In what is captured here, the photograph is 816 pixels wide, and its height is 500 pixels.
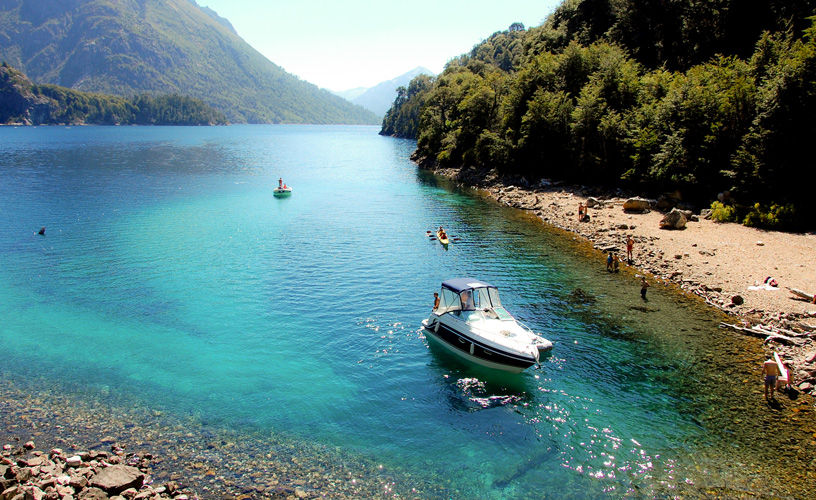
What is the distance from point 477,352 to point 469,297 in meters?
3.81

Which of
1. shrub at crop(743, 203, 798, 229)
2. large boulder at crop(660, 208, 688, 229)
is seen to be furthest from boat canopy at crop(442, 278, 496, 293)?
shrub at crop(743, 203, 798, 229)

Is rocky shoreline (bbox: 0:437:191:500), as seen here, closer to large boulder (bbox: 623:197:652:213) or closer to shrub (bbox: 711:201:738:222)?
shrub (bbox: 711:201:738:222)

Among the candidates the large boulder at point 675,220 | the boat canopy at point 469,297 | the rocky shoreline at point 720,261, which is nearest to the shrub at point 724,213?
the rocky shoreline at point 720,261

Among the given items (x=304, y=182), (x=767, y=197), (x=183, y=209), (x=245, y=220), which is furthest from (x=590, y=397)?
(x=304, y=182)

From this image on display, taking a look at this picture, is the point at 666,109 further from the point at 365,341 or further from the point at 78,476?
the point at 78,476

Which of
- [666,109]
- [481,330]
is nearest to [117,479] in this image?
[481,330]

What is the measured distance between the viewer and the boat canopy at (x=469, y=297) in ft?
89.7

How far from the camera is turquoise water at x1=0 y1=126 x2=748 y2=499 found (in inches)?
756

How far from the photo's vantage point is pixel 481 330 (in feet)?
82.9

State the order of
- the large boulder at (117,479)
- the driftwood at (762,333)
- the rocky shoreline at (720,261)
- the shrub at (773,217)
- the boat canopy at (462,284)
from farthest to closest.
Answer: the shrub at (773,217), the boat canopy at (462,284), the rocky shoreline at (720,261), the driftwood at (762,333), the large boulder at (117,479)

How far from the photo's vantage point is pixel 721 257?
38156 millimetres

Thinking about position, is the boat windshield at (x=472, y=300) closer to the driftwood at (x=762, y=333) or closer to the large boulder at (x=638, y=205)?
the driftwood at (x=762, y=333)

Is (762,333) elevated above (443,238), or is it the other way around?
(443,238)

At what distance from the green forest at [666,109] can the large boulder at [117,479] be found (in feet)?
172
